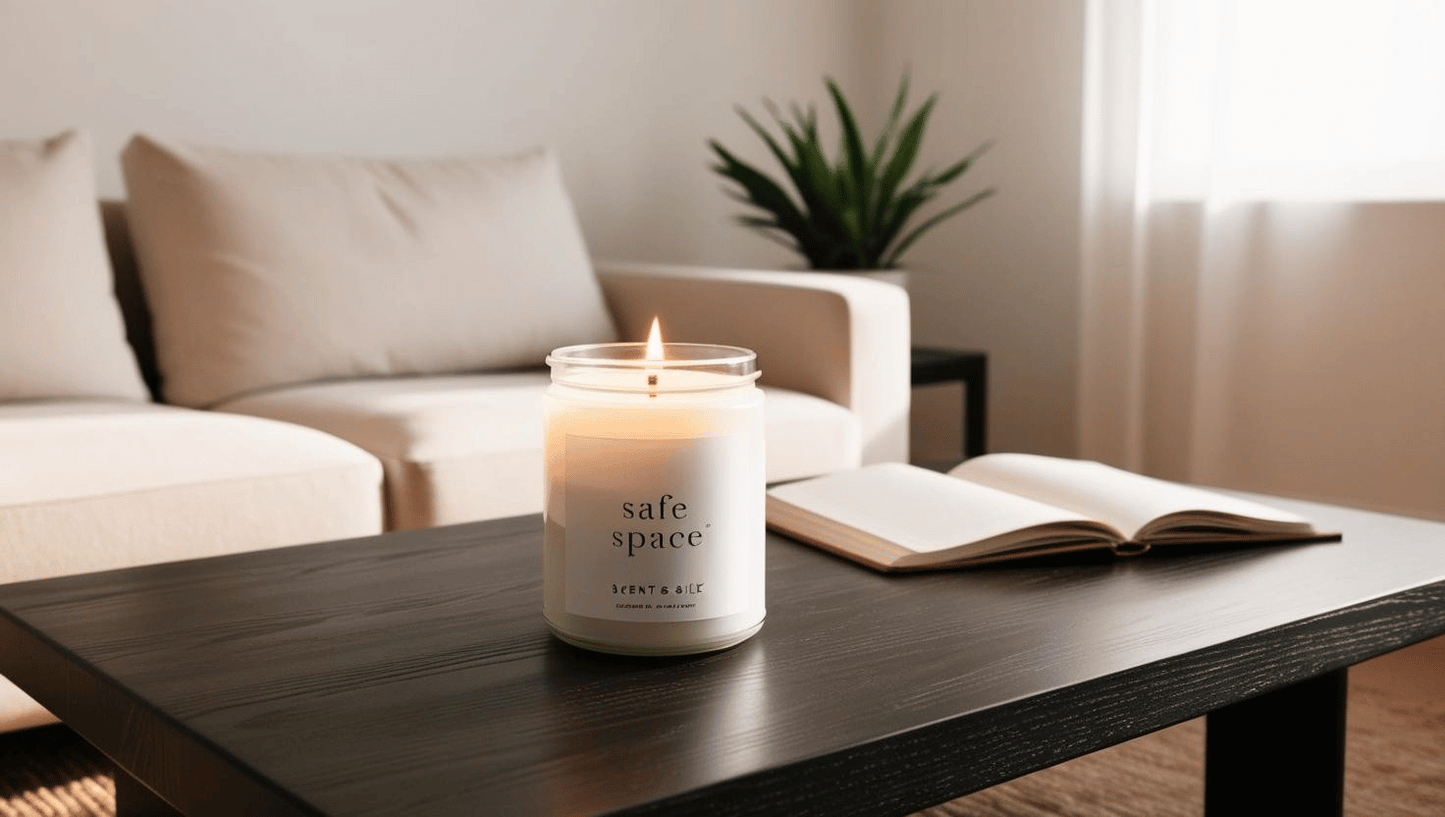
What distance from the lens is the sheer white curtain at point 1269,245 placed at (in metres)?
2.50

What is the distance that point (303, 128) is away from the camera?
2672mm

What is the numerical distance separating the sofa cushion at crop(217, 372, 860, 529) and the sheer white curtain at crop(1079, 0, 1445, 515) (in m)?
1.01

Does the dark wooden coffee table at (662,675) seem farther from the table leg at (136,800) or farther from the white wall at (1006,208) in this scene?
the white wall at (1006,208)

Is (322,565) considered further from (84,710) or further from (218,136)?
(218,136)

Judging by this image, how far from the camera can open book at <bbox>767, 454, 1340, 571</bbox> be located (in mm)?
1013

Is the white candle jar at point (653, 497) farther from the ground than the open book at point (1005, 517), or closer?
farther from the ground

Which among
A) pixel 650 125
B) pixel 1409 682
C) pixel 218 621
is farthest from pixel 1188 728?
pixel 650 125

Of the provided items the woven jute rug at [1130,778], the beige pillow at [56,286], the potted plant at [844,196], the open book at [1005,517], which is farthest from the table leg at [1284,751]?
the potted plant at [844,196]

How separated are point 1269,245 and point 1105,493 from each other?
1767 mm

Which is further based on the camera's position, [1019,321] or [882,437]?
[1019,321]

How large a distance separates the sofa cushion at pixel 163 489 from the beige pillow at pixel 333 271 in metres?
0.40

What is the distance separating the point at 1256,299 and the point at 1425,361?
0.33m

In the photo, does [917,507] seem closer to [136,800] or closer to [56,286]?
[136,800]

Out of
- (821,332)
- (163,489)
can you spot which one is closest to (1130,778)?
(821,332)
